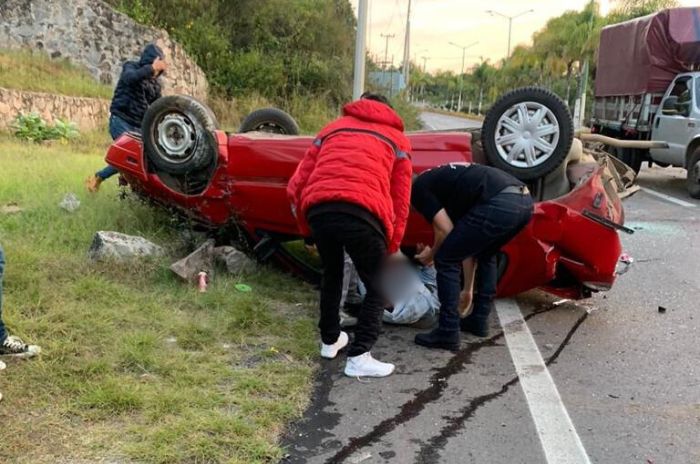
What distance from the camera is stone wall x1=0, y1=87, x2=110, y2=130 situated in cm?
1162

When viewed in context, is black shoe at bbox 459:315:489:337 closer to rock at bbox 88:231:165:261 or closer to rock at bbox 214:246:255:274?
rock at bbox 214:246:255:274

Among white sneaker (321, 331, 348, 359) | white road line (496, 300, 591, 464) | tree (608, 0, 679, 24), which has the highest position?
tree (608, 0, 679, 24)

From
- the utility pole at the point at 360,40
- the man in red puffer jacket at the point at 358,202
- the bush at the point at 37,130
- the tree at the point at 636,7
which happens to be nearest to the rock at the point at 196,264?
the man in red puffer jacket at the point at 358,202

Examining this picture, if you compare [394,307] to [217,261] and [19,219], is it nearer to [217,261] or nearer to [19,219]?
[217,261]

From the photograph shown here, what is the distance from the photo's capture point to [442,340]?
412 centimetres

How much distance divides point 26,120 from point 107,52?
18.6 ft

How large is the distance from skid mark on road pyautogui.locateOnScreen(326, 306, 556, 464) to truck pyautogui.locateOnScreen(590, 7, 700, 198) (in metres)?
7.53

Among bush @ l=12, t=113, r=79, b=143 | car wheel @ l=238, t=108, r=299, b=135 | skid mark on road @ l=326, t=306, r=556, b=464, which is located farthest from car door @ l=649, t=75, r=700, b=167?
bush @ l=12, t=113, r=79, b=143

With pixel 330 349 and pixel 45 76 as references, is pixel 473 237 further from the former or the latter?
pixel 45 76

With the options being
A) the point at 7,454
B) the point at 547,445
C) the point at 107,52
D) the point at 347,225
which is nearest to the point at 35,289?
the point at 7,454

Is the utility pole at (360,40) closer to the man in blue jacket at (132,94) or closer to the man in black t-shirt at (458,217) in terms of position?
the man in blue jacket at (132,94)

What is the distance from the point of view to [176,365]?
349 cm

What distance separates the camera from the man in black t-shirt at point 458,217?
4.02 m

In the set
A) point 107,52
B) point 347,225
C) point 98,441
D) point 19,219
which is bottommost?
point 98,441
